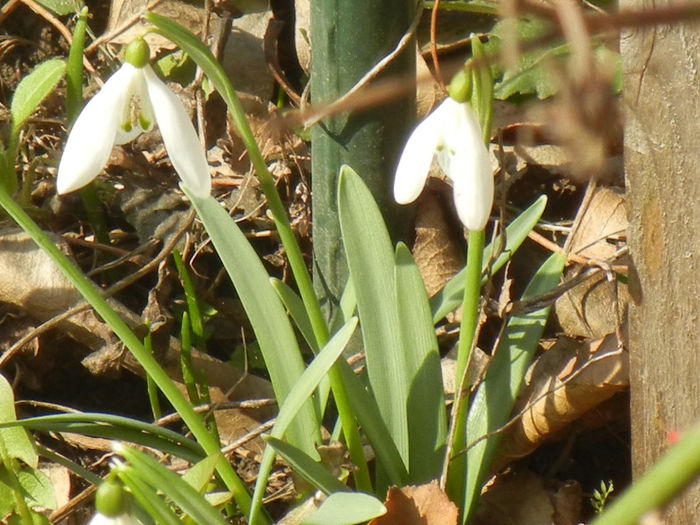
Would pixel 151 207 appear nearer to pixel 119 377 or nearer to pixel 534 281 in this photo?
pixel 119 377

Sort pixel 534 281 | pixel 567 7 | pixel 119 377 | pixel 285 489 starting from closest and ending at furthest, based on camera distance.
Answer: pixel 567 7, pixel 534 281, pixel 285 489, pixel 119 377

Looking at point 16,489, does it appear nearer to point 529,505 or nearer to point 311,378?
point 311,378

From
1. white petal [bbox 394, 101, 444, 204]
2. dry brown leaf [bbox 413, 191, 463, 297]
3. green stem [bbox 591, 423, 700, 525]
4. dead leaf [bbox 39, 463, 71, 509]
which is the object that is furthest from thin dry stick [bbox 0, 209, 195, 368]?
green stem [bbox 591, 423, 700, 525]

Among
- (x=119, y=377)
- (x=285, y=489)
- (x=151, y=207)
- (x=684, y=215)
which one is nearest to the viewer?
(x=684, y=215)

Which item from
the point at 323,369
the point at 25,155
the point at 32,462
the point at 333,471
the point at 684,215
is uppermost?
the point at 25,155

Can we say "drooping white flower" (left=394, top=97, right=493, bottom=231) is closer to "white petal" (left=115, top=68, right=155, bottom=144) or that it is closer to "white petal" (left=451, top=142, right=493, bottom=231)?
"white petal" (left=451, top=142, right=493, bottom=231)

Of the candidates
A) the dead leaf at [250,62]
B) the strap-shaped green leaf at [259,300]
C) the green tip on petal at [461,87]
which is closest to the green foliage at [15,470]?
the strap-shaped green leaf at [259,300]

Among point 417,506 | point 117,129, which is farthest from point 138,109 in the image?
point 417,506

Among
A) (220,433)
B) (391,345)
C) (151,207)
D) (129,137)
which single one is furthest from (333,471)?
(151,207)

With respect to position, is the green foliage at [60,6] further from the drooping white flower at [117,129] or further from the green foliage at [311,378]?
the green foliage at [311,378]
